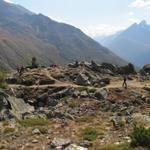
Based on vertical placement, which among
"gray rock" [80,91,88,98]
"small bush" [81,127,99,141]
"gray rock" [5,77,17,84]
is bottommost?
"small bush" [81,127,99,141]

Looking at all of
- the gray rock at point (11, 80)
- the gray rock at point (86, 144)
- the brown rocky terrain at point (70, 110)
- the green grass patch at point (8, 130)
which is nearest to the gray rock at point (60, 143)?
the brown rocky terrain at point (70, 110)

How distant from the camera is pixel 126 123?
120 ft

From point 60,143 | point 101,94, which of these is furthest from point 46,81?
point 60,143

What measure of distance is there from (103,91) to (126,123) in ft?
82.6

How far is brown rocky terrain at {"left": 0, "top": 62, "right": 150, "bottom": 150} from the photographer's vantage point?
31570 millimetres

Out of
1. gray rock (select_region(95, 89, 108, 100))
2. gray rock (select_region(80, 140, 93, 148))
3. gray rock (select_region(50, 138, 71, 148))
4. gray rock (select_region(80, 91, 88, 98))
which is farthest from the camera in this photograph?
gray rock (select_region(80, 91, 88, 98))

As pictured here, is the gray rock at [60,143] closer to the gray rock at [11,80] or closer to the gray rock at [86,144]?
the gray rock at [86,144]

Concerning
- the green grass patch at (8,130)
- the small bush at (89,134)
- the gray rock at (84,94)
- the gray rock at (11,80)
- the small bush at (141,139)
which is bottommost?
the green grass patch at (8,130)

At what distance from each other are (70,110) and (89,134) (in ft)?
52.8

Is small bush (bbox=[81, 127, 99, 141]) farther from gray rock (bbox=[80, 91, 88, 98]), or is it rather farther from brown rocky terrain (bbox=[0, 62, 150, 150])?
gray rock (bbox=[80, 91, 88, 98])

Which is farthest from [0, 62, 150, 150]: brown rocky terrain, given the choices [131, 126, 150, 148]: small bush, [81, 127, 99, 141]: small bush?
[131, 126, 150, 148]: small bush

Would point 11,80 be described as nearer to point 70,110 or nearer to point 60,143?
point 70,110

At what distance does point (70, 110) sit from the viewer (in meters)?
49.2

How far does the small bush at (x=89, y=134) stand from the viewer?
31.8 metres
